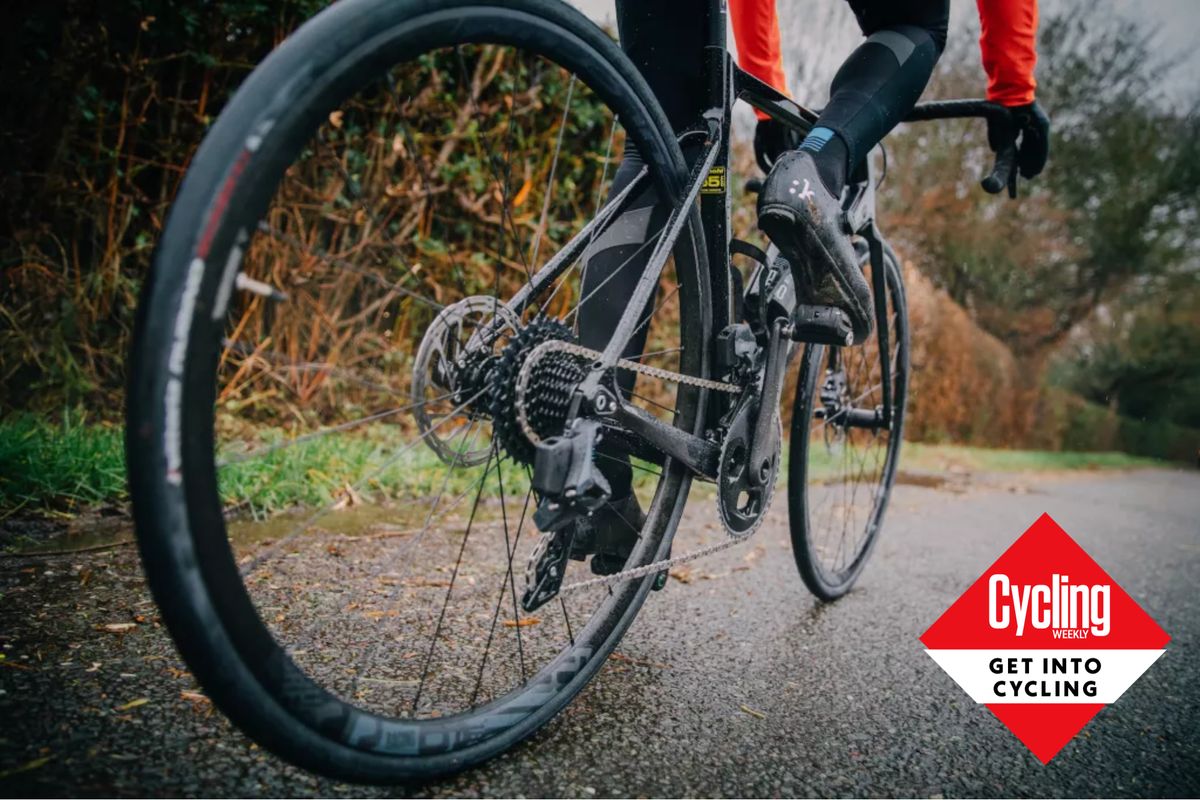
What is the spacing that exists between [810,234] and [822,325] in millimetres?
234

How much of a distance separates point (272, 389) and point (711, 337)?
102 inches

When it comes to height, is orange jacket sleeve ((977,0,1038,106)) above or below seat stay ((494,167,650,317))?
above

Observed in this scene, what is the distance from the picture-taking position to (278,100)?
0.90 m

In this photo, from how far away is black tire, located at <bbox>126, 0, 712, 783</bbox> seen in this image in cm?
85

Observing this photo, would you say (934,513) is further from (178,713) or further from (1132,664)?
(178,713)

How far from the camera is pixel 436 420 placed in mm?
1326

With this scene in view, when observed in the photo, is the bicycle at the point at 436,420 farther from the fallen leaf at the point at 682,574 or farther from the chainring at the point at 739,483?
the fallen leaf at the point at 682,574

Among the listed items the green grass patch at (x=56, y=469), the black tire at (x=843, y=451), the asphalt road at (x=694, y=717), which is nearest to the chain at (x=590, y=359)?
the asphalt road at (x=694, y=717)

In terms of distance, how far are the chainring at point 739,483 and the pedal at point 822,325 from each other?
22 cm

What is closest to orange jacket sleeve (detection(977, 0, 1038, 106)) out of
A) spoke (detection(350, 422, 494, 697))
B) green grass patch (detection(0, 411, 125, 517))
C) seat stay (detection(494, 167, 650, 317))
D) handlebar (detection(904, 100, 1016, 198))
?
handlebar (detection(904, 100, 1016, 198))

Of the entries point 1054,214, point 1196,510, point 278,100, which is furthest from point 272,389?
point 1054,214

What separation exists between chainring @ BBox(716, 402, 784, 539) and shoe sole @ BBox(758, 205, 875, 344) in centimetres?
33

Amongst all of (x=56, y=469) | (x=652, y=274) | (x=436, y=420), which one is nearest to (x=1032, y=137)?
(x=652, y=274)

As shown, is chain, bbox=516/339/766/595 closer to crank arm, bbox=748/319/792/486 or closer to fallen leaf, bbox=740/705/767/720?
crank arm, bbox=748/319/792/486
